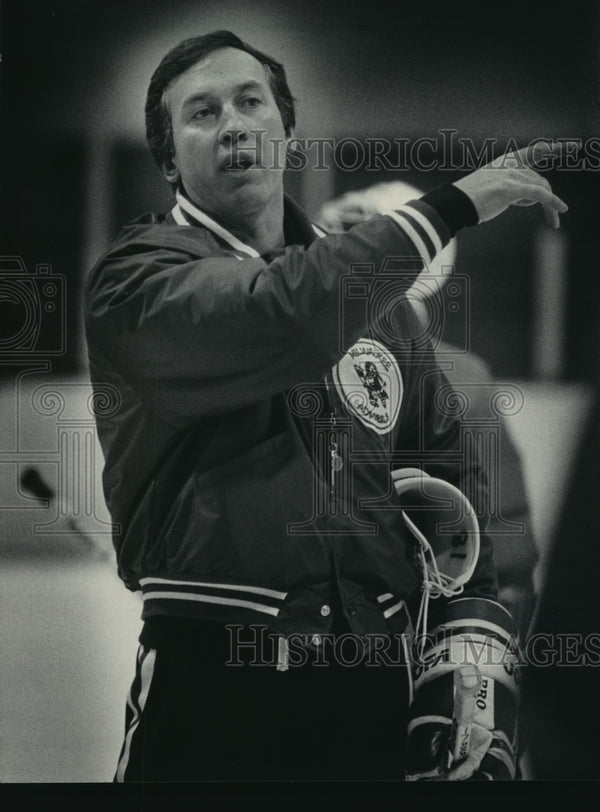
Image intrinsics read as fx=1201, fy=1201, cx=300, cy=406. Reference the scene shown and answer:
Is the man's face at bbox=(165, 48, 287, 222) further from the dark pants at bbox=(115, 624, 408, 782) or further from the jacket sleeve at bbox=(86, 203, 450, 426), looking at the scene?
the dark pants at bbox=(115, 624, 408, 782)

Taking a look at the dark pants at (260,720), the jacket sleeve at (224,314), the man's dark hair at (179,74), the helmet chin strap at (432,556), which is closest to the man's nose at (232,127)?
the man's dark hair at (179,74)

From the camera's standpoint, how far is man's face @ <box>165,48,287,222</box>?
3.03 metres

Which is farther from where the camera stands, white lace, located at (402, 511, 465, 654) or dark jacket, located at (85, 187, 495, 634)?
white lace, located at (402, 511, 465, 654)

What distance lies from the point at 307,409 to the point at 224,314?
12.8 inches

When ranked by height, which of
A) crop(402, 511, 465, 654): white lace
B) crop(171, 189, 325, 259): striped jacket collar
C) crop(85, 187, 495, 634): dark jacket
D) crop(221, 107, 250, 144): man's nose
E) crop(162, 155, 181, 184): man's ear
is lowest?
crop(402, 511, 465, 654): white lace

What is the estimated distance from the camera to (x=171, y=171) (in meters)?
3.07

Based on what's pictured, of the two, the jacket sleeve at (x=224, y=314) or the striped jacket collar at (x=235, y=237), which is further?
the striped jacket collar at (x=235, y=237)

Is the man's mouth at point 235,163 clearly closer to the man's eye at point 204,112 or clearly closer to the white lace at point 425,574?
the man's eye at point 204,112

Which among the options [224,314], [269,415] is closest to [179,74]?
[224,314]

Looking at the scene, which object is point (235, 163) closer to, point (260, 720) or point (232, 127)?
point (232, 127)

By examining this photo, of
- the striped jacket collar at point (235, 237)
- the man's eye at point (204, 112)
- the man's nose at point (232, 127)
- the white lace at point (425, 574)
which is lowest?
the white lace at point (425, 574)

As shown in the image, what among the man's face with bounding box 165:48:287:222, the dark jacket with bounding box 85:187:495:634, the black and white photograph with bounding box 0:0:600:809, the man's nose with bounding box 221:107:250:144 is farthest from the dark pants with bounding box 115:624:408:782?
the man's nose with bounding box 221:107:250:144

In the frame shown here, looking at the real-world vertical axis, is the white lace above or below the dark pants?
above

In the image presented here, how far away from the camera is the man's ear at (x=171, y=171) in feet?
10.1
